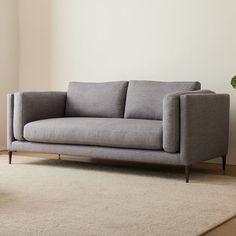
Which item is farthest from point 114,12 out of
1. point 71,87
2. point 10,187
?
point 10,187

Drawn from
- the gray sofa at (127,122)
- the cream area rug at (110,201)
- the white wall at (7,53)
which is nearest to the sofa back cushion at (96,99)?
the gray sofa at (127,122)

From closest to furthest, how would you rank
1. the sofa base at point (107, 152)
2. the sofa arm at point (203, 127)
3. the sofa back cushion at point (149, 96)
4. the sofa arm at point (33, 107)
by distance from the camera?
the sofa arm at point (203, 127)
the sofa base at point (107, 152)
the sofa back cushion at point (149, 96)
the sofa arm at point (33, 107)

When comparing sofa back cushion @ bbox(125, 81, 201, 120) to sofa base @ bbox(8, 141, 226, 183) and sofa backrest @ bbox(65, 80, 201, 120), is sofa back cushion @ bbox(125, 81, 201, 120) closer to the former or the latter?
sofa backrest @ bbox(65, 80, 201, 120)

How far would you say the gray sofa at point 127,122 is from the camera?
4031 mm

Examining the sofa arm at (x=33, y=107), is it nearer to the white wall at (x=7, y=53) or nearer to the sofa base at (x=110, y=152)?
the sofa base at (x=110, y=152)

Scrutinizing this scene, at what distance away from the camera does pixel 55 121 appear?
4734 mm

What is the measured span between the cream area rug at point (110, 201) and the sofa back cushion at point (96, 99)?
0.60 m

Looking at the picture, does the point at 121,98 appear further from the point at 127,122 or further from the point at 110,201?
the point at 110,201

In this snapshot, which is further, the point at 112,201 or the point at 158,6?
the point at 158,6

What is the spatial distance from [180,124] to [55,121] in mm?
1234

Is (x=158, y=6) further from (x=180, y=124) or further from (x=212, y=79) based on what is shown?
(x=180, y=124)

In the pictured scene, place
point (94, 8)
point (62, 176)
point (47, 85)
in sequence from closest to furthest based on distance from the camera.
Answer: point (62, 176)
point (94, 8)
point (47, 85)

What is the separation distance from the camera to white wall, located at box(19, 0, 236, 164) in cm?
498

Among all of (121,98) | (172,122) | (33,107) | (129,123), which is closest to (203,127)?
(172,122)
